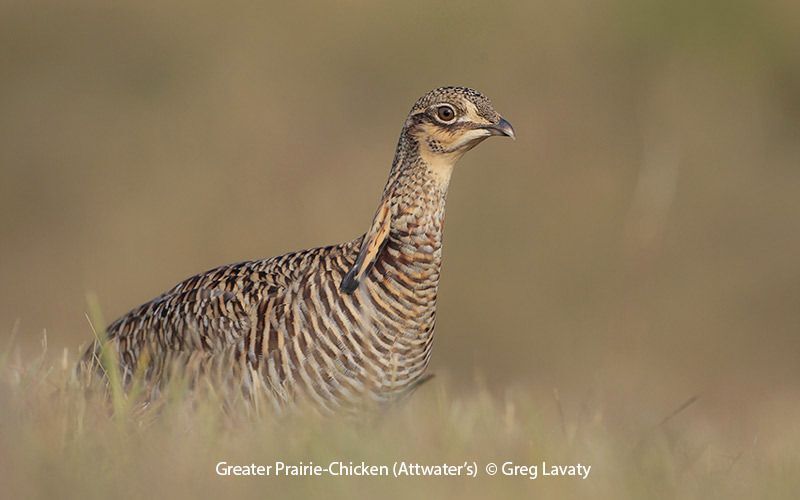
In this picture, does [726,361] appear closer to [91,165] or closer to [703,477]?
[91,165]

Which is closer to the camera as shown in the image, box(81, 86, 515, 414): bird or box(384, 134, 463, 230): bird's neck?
box(81, 86, 515, 414): bird

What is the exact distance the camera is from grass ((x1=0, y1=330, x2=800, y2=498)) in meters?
3.31

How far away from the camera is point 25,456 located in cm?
332

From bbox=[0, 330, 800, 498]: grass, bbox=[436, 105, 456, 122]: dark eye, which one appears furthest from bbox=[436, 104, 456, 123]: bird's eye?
bbox=[0, 330, 800, 498]: grass

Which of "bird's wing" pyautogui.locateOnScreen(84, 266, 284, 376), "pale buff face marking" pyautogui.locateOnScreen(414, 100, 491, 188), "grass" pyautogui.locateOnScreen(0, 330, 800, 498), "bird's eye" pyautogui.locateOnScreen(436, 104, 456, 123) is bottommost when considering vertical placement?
"grass" pyautogui.locateOnScreen(0, 330, 800, 498)

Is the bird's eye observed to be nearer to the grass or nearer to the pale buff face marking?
the pale buff face marking

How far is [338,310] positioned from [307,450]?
1.27 m

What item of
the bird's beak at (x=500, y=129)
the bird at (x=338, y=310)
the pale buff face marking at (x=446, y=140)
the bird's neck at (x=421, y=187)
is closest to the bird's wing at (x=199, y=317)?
the bird at (x=338, y=310)

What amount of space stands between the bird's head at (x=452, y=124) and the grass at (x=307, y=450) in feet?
3.30

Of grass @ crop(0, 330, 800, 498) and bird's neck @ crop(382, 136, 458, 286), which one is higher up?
bird's neck @ crop(382, 136, 458, 286)

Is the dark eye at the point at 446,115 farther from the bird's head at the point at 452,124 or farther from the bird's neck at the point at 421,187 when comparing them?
the bird's neck at the point at 421,187

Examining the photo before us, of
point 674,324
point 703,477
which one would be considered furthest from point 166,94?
point 703,477

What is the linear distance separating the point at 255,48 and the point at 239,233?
2962 mm

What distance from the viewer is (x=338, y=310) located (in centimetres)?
491
